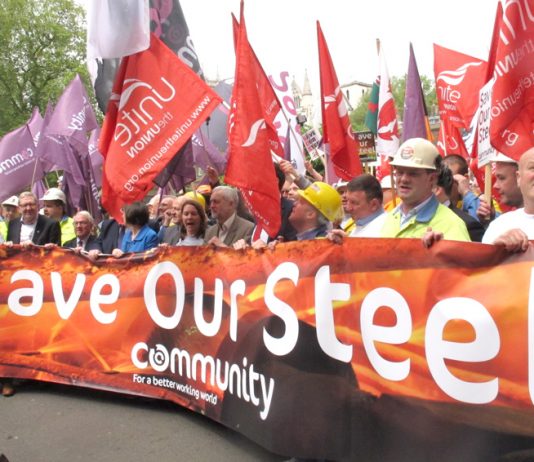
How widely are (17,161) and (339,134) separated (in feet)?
18.7

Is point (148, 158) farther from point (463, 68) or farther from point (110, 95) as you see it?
point (463, 68)

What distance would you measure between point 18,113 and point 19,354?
41469 mm

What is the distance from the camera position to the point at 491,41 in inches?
187

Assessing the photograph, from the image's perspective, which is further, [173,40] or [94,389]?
[173,40]

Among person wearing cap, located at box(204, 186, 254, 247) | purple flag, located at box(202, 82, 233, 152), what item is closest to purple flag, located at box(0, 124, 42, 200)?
purple flag, located at box(202, 82, 233, 152)

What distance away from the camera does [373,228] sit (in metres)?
3.96

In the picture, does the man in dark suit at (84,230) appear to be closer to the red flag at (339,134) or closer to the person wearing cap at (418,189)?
the red flag at (339,134)

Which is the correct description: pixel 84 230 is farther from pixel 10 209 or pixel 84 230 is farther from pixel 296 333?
pixel 296 333

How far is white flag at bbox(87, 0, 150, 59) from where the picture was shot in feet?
16.1

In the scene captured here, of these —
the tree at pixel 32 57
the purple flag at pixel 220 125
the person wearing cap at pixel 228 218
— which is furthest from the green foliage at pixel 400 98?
the person wearing cap at pixel 228 218

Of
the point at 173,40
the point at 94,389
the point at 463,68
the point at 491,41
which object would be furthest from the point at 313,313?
the point at 463,68

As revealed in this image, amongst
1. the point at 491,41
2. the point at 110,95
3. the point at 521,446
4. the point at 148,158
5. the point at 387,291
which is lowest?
the point at 521,446

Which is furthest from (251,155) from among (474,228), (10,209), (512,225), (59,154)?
(59,154)

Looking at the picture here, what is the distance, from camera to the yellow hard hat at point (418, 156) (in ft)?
11.4
